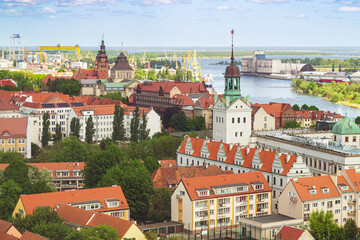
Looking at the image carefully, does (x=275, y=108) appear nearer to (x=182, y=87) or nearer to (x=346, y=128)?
(x=182, y=87)

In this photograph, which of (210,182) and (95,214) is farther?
(210,182)

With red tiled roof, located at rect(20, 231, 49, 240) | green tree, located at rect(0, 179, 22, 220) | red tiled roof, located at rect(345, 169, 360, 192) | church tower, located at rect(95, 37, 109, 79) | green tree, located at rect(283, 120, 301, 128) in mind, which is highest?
church tower, located at rect(95, 37, 109, 79)

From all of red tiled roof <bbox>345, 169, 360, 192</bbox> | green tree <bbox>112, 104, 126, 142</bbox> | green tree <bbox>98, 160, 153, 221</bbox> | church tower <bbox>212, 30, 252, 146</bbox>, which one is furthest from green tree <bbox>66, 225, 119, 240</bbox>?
green tree <bbox>112, 104, 126, 142</bbox>

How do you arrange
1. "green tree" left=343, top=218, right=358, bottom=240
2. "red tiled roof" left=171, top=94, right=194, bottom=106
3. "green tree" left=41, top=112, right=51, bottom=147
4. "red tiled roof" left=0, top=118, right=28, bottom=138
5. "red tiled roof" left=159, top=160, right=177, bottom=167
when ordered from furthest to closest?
"red tiled roof" left=171, top=94, right=194, bottom=106, "green tree" left=41, top=112, right=51, bottom=147, "red tiled roof" left=0, top=118, right=28, bottom=138, "red tiled roof" left=159, top=160, right=177, bottom=167, "green tree" left=343, top=218, right=358, bottom=240

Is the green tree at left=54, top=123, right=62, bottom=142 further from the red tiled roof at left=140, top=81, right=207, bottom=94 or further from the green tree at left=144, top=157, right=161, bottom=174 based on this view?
the red tiled roof at left=140, top=81, right=207, bottom=94

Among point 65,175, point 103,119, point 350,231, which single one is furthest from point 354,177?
point 103,119

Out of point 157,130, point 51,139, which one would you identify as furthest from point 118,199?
point 157,130

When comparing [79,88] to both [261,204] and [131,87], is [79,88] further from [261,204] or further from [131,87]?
[261,204]

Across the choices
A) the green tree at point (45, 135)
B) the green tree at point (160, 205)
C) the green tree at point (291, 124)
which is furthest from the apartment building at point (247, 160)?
the green tree at point (291, 124)
